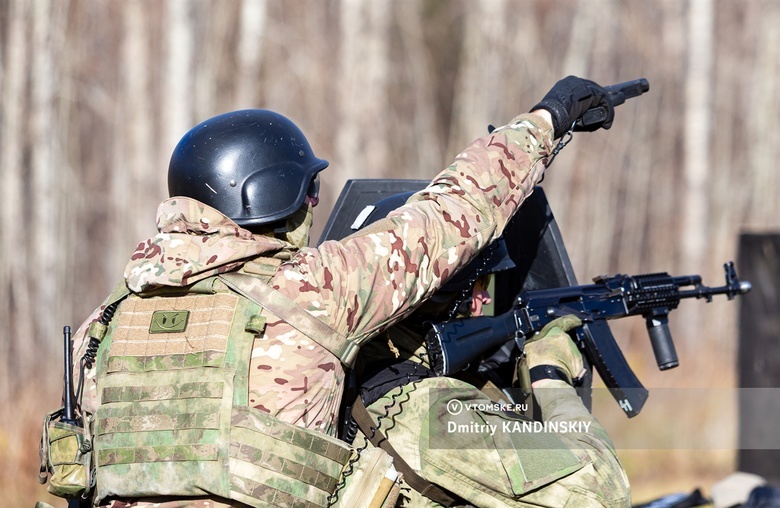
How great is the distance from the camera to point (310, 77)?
15.1 metres

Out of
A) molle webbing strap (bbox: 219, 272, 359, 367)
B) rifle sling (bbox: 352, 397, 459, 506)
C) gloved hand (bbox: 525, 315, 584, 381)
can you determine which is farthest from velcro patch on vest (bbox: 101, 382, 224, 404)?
gloved hand (bbox: 525, 315, 584, 381)

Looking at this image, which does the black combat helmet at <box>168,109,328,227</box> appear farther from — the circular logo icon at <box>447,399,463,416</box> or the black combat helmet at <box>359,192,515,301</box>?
the circular logo icon at <box>447,399,463,416</box>

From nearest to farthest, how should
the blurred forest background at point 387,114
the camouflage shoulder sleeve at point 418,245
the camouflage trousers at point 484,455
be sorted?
the camouflage shoulder sleeve at point 418,245
the camouflage trousers at point 484,455
the blurred forest background at point 387,114

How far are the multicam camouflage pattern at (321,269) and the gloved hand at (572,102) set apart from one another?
458 millimetres

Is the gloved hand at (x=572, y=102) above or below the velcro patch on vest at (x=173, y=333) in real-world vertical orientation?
A: above

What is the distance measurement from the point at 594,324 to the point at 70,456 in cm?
187

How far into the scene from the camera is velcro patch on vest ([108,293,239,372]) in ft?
7.71

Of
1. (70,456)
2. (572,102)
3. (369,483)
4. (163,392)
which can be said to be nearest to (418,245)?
(369,483)

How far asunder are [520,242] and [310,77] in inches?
469

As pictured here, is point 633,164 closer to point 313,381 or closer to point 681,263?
point 681,263

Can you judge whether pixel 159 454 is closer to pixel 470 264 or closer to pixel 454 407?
pixel 454 407

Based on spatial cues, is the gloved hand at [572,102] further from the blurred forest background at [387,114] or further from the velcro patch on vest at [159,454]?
the blurred forest background at [387,114]

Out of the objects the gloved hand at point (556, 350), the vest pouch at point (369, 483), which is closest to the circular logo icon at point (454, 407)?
the vest pouch at point (369, 483)

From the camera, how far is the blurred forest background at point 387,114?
1206cm
